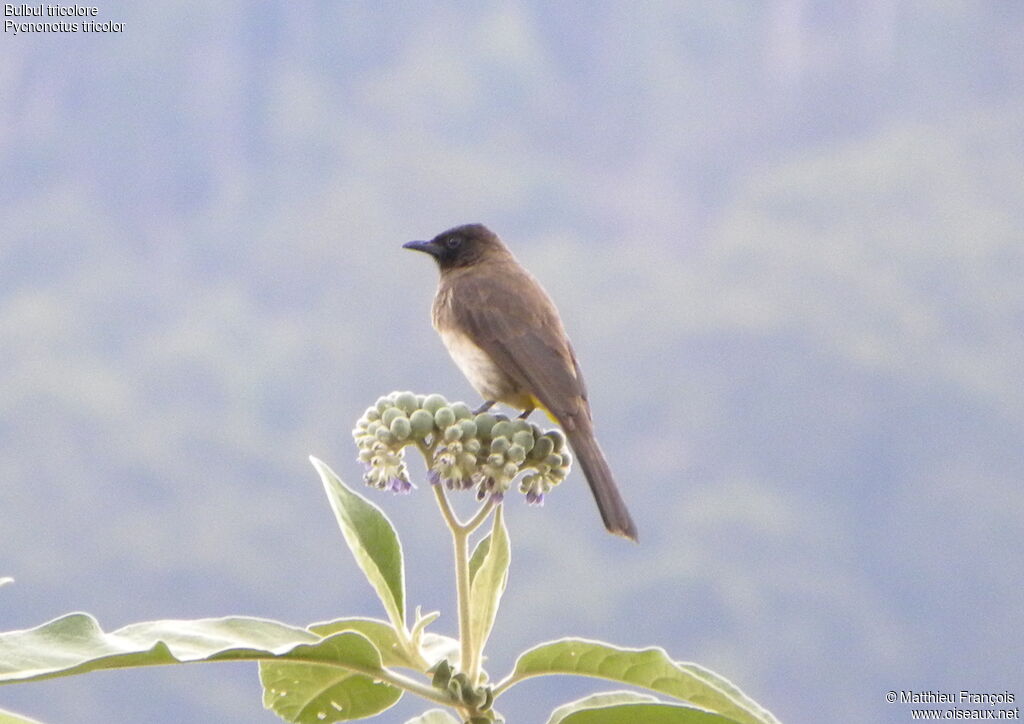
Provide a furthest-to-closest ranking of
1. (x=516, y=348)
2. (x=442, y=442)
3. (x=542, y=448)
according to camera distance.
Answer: (x=516, y=348) < (x=542, y=448) < (x=442, y=442)

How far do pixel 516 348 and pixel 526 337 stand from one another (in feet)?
0.16

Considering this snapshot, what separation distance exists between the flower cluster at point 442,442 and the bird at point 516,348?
0.69 metres

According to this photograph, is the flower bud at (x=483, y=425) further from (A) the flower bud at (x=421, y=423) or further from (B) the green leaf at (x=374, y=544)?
(B) the green leaf at (x=374, y=544)

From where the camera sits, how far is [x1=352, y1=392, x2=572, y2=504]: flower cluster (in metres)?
1.79

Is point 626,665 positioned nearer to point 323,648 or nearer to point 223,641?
point 323,648

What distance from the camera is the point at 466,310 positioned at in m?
3.22

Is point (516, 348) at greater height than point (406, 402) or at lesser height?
greater

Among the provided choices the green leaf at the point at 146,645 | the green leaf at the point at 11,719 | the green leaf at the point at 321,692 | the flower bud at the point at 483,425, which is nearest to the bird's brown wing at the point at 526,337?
the flower bud at the point at 483,425

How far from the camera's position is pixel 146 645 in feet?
5.01

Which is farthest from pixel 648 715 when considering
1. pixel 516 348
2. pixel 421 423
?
pixel 516 348

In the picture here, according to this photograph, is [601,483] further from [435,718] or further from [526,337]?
[435,718]

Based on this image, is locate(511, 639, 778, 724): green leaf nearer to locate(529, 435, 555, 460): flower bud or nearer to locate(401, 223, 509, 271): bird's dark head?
locate(529, 435, 555, 460): flower bud

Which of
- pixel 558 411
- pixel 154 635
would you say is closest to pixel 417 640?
pixel 154 635

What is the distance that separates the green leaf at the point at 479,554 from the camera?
1951 millimetres
